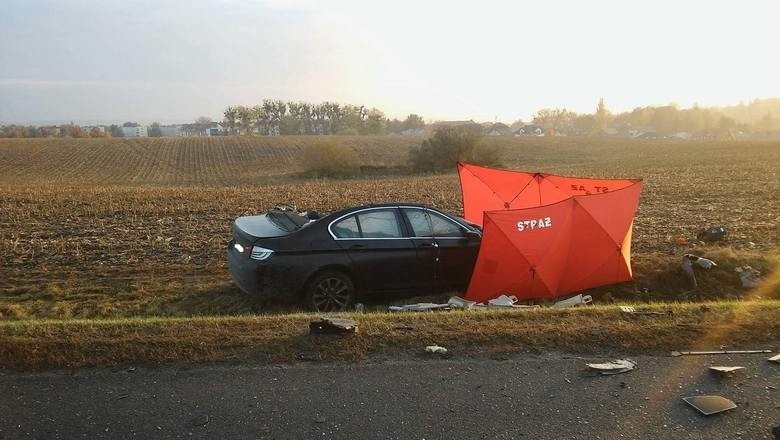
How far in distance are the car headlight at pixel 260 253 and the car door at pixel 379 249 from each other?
0.90m

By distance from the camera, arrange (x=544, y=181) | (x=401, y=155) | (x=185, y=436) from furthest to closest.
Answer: (x=401, y=155) < (x=544, y=181) < (x=185, y=436)

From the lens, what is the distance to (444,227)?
8539 millimetres

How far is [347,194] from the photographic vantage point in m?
27.4

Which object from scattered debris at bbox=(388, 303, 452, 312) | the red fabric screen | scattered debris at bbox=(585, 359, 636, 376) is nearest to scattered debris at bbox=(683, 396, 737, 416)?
scattered debris at bbox=(585, 359, 636, 376)

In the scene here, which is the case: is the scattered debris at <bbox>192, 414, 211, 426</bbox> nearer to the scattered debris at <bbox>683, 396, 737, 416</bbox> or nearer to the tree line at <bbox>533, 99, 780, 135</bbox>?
the scattered debris at <bbox>683, 396, 737, 416</bbox>

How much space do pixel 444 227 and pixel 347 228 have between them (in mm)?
1493

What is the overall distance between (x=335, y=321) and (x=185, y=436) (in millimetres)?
1804

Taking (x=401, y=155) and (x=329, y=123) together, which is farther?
(x=329, y=123)

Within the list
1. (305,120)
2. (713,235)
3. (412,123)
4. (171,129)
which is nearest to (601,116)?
(412,123)

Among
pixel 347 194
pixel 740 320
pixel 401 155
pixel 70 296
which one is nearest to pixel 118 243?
pixel 70 296

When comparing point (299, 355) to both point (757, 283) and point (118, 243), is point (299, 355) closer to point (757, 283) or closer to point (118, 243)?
point (757, 283)

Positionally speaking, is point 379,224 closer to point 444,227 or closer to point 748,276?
point 444,227

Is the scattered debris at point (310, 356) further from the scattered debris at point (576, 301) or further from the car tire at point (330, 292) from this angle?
the scattered debris at point (576, 301)

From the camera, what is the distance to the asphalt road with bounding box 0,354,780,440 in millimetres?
3496
